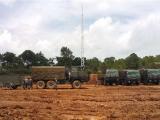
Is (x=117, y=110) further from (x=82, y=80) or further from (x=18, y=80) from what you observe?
(x=18, y=80)

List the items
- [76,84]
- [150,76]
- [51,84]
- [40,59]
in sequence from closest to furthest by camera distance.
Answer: [51,84]
[76,84]
[150,76]
[40,59]

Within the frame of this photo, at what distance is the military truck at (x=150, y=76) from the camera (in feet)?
183

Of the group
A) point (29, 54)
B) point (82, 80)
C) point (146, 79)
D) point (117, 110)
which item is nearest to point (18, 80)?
point (82, 80)

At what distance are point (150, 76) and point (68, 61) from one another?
45.1m

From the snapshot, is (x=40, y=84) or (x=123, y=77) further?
(x=123, y=77)

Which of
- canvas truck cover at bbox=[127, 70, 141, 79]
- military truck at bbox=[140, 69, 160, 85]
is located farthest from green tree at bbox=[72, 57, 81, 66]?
canvas truck cover at bbox=[127, 70, 141, 79]

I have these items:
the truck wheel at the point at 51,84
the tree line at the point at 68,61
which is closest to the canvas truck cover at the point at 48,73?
the truck wheel at the point at 51,84

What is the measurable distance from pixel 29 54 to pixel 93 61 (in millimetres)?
17683

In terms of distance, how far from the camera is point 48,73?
147 feet

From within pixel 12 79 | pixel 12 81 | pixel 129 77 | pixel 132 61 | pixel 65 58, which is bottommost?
pixel 12 81

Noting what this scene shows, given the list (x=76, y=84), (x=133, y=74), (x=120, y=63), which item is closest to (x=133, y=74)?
(x=133, y=74)

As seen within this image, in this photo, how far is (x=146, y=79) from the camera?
2229 inches

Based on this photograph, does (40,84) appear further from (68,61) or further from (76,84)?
(68,61)

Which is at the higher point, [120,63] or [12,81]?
[120,63]
